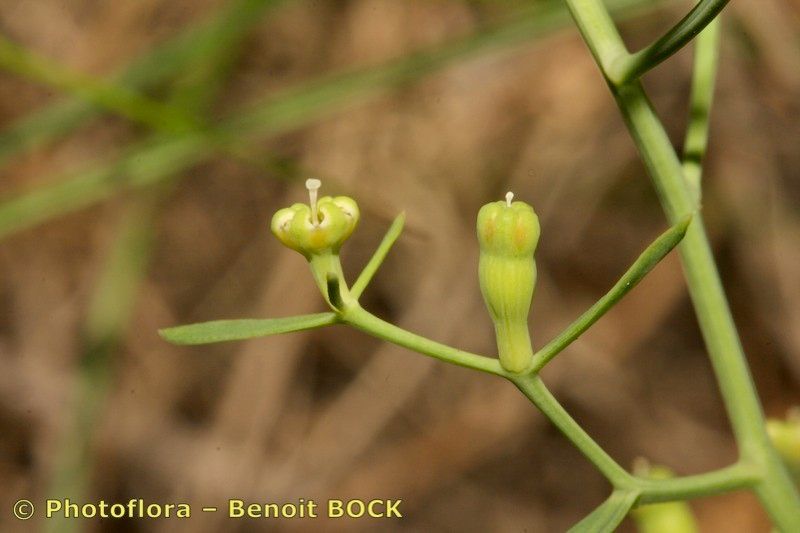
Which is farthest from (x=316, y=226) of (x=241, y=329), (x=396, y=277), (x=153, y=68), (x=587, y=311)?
(x=396, y=277)

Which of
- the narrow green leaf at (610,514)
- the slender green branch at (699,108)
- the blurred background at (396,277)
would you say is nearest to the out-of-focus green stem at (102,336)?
the blurred background at (396,277)

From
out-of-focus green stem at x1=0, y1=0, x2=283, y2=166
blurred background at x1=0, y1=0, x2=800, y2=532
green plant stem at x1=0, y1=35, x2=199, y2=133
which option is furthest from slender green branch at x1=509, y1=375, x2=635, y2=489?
blurred background at x1=0, y1=0, x2=800, y2=532

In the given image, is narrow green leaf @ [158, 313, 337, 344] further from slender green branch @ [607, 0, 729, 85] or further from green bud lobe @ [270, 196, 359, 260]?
slender green branch @ [607, 0, 729, 85]

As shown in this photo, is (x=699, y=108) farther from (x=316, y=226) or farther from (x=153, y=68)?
(x=153, y=68)

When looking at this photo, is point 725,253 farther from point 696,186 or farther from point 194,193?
point 696,186

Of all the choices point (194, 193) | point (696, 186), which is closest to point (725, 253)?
point (194, 193)

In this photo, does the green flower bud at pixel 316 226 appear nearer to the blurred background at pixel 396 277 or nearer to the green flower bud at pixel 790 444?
the green flower bud at pixel 790 444
